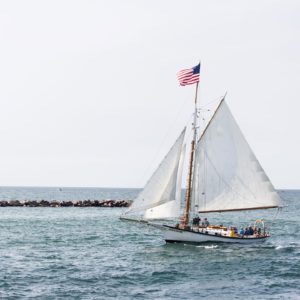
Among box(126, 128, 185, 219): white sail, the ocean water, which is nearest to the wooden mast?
the ocean water

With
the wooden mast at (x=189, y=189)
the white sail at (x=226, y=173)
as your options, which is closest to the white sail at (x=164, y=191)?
the wooden mast at (x=189, y=189)

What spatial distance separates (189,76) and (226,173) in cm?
939

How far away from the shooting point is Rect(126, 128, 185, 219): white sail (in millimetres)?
50594

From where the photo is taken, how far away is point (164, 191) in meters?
51.2

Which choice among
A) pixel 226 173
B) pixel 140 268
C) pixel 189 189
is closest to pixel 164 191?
pixel 189 189

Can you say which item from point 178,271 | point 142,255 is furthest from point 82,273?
point 142,255

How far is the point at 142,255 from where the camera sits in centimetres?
5138

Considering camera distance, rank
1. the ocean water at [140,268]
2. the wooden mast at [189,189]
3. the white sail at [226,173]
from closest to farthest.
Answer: the ocean water at [140,268]
the wooden mast at [189,189]
the white sail at [226,173]

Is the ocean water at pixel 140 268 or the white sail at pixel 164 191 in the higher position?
the white sail at pixel 164 191

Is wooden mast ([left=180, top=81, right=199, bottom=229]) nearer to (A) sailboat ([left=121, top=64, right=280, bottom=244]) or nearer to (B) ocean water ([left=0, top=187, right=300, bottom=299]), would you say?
(A) sailboat ([left=121, top=64, right=280, bottom=244])

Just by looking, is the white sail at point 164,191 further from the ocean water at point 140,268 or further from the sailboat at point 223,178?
the ocean water at point 140,268

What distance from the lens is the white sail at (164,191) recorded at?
50.6 metres

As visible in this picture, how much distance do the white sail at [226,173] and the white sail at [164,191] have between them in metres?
3.54

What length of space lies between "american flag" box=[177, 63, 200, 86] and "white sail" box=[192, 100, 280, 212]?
12.5ft
